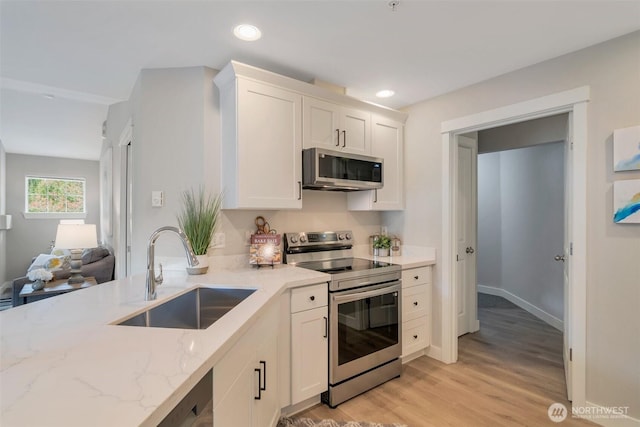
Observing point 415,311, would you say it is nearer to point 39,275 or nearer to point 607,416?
point 607,416

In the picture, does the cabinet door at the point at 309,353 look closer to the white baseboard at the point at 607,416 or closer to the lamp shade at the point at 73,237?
the white baseboard at the point at 607,416

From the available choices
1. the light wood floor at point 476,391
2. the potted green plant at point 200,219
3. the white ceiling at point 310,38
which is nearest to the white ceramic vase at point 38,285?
the white ceiling at point 310,38

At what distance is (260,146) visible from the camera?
2178 millimetres

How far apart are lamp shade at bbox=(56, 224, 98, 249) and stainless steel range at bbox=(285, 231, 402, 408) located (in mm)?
2401

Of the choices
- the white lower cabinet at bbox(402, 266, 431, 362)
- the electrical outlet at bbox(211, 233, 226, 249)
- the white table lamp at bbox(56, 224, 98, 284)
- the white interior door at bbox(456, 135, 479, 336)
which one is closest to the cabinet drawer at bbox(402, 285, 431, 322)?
the white lower cabinet at bbox(402, 266, 431, 362)

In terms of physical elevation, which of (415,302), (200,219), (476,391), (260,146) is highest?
(260,146)

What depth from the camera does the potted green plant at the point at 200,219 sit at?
2074mm

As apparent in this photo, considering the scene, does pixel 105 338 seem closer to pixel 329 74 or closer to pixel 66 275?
pixel 329 74

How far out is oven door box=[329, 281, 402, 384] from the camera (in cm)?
210

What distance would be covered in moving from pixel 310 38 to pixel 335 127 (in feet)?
2.53

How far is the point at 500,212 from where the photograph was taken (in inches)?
191

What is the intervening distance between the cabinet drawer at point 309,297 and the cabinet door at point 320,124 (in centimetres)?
109

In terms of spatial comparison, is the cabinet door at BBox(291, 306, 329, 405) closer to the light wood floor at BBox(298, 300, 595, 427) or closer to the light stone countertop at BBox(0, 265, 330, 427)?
the light wood floor at BBox(298, 300, 595, 427)

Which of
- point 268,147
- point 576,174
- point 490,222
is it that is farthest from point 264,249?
point 490,222
